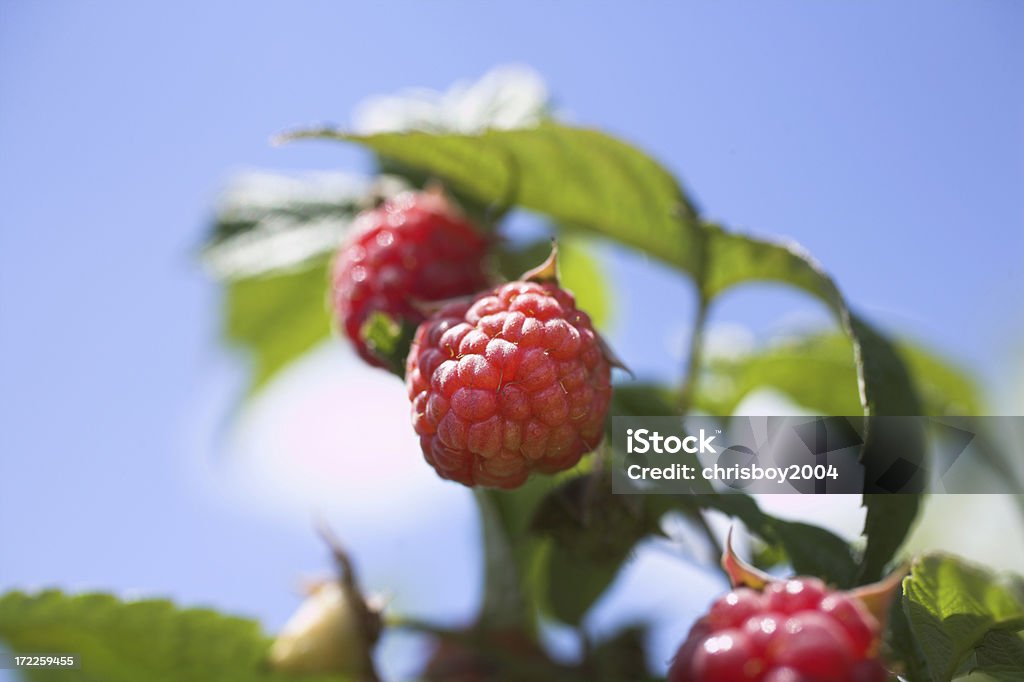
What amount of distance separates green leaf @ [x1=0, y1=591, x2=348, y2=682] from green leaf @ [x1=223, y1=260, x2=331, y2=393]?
34.9 inches

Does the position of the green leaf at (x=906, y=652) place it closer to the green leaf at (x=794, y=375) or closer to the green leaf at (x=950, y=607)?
the green leaf at (x=950, y=607)

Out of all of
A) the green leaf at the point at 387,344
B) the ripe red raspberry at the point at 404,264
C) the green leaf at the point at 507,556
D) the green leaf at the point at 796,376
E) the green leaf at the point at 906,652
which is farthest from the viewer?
the green leaf at the point at 796,376

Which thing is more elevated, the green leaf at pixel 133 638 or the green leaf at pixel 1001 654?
the green leaf at pixel 133 638

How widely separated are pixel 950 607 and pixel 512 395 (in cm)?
50

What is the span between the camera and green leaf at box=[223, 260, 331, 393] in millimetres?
2219

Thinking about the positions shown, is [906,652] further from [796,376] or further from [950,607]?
[796,376]

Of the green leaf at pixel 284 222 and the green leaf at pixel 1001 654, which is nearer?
the green leaf at pixel 1001 654

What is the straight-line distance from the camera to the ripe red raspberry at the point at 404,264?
5.00ft

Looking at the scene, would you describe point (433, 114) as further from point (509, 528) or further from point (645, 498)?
point (645, 498)

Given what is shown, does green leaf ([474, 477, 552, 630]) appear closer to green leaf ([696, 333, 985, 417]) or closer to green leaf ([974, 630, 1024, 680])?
green leaf ([696, 333, 985, 417])

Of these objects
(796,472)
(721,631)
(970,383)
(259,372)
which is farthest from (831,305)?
(259,372)

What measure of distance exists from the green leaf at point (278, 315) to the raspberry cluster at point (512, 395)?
111 centimetres

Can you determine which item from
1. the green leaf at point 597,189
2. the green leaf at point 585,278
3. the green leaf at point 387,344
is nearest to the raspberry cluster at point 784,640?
the green leaf at point 387,344

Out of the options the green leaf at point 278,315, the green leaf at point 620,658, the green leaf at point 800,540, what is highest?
the green leaf at point 278,315
